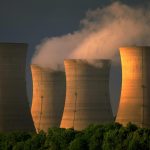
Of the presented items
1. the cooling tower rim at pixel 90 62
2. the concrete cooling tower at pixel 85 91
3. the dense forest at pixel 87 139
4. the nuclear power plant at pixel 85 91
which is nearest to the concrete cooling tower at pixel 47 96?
the nuclear power plant at pixel 85 91

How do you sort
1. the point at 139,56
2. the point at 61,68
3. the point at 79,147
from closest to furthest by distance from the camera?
the point at 79,147, the point at 139,56, the point at 61,68

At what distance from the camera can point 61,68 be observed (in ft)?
172

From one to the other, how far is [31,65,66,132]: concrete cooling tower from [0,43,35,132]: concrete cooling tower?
17.8ft

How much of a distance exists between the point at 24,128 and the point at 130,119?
15.2 feet

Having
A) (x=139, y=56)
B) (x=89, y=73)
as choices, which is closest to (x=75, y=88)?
(x=89, y=73)

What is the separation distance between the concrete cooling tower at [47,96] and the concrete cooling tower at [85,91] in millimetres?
4918

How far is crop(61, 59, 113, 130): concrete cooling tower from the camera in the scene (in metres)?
46.0

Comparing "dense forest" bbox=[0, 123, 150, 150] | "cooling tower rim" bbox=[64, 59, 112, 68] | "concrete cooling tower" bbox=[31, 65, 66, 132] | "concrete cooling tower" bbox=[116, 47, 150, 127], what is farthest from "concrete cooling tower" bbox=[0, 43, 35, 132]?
"concrete cooling tower" bbox=[31, 65, 66, 132]

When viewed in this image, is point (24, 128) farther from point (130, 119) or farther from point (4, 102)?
point (130, 119)

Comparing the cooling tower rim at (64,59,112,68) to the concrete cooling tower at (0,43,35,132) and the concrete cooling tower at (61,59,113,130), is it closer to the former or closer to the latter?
the concrete cooling tower at (61,59,113,130)

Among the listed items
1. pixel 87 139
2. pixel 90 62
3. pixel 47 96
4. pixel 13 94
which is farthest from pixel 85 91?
pixel 87 139

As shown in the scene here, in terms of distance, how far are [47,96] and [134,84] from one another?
356 inches

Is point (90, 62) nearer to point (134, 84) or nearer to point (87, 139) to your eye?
point (134, 84)

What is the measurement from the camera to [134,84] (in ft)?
144
